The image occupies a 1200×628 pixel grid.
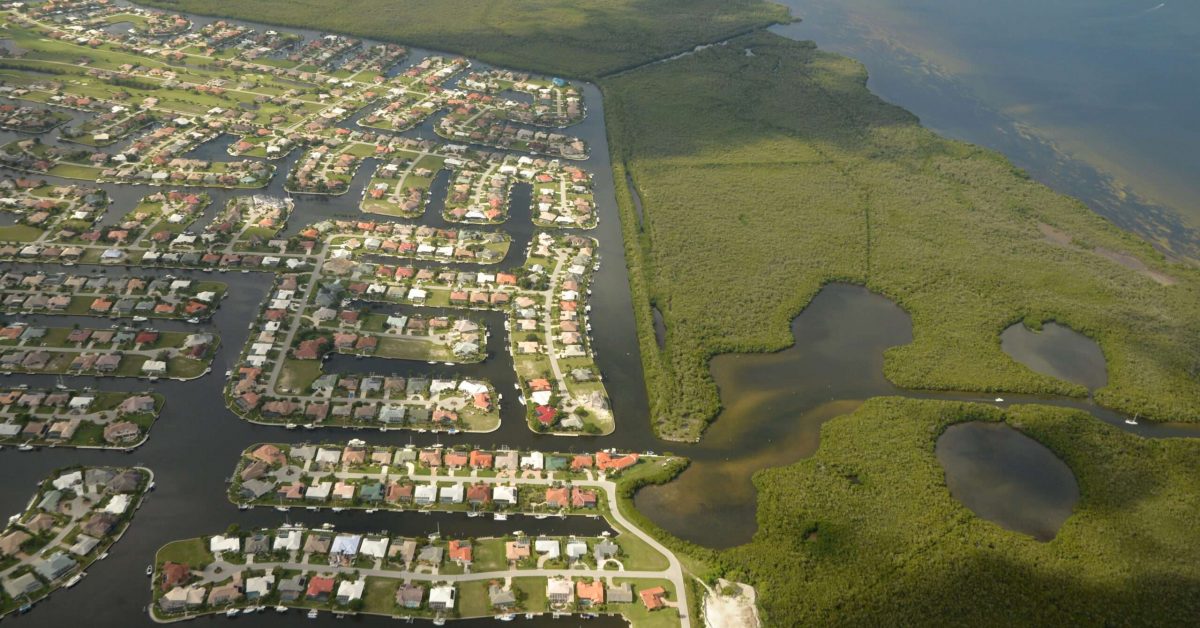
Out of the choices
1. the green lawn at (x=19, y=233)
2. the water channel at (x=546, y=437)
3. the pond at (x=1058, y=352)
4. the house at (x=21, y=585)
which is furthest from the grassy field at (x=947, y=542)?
the green lawn at (x=19, y=233)

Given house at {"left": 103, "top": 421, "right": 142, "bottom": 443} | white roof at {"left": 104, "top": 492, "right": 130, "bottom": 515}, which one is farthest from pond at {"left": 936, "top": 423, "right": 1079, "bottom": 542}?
house at {"left": 103, "top": 421, "right": 142, "bottom": 443}

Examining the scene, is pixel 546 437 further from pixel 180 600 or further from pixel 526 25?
pixel 526 25

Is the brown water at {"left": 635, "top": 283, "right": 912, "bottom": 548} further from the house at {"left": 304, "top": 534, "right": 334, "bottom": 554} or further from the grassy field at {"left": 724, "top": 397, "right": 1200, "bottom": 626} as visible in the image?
the house at {"left": 304, "top": 534, "right": 334, "bottom": 554}

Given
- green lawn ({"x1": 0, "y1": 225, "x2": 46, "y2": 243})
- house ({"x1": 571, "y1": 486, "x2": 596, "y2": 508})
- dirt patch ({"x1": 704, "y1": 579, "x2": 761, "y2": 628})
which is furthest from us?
green lawn ({"x1": 0, "y1": 225, "x2": 46, "y2": 243})

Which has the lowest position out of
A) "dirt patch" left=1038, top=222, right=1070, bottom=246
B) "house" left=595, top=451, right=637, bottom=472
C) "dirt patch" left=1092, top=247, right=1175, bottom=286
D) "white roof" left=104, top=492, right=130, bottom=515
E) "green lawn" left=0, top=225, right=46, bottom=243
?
"white roof" left=104, top=492, right=130, bottom=515

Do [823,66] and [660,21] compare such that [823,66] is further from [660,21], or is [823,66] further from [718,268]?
[718,268]

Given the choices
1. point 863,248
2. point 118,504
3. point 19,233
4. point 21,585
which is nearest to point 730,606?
point 118,504
